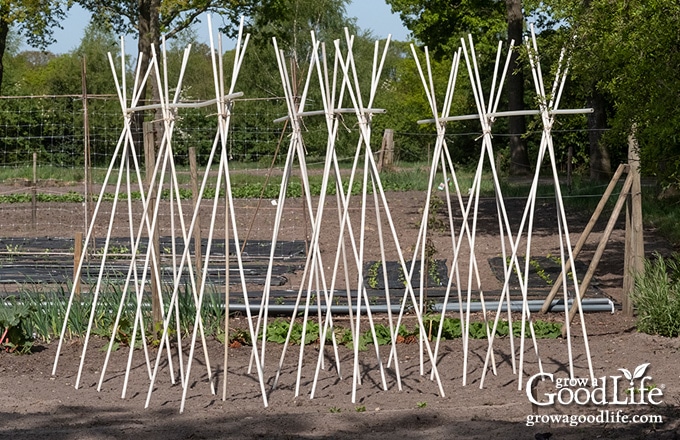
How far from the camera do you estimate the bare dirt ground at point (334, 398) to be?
4.49m

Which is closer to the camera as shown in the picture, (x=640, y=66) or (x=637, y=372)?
(x=637, y=372)

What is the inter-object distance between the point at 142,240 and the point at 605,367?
7.79 meters

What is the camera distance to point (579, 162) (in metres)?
27.4

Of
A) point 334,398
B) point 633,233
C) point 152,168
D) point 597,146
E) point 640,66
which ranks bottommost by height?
point 334,398

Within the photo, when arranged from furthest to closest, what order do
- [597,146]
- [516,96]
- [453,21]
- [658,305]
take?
[453,21], [516,96], [597,146], [658,305]

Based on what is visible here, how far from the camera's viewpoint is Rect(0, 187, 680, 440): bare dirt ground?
4.49 metres

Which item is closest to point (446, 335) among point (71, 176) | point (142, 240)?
point (142, 240)

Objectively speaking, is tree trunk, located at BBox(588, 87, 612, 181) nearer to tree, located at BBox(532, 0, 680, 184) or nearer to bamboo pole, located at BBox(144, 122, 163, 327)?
tree, located at BBox(532, 0, 680, 184)

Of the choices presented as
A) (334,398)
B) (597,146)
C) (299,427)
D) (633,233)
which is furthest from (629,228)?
(597,146)

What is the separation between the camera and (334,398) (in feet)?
18.6

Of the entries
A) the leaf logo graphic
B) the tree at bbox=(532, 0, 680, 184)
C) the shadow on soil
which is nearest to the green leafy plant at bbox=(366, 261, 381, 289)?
the tree at bbox=(532, 0, 680, 184)

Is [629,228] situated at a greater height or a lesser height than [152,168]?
lesser

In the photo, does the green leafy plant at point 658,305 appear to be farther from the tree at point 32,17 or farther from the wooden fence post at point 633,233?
the tree at point 32,17

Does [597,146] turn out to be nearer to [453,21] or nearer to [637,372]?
[453,21]
